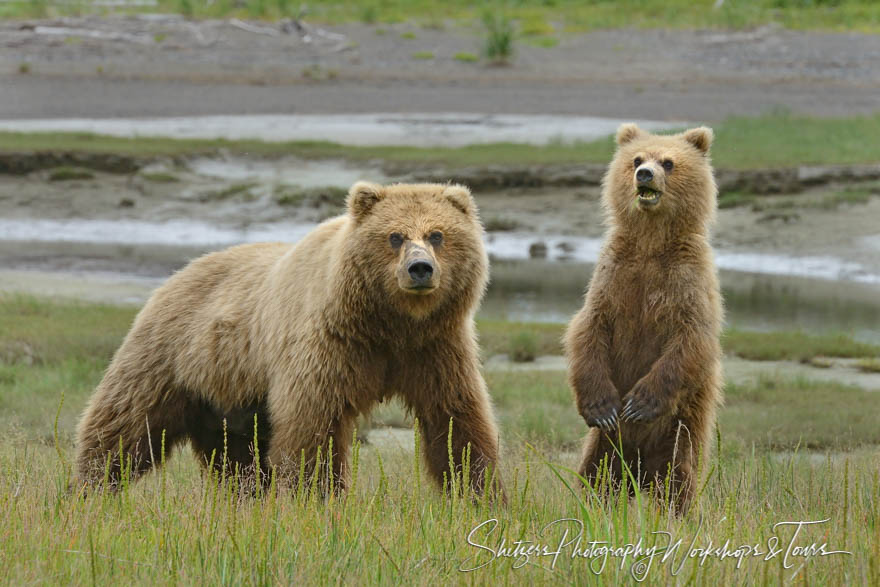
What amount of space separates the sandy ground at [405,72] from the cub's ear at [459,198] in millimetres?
17635

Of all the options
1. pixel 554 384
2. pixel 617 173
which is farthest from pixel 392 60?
pixel 617 173

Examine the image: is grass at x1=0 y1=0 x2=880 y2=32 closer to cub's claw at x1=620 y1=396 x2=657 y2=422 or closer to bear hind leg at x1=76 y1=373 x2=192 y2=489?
bear hind leg at x1=76 y1=373 x2=192 y2=489

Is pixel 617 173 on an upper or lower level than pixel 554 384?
upper

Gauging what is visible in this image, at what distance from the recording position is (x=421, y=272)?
17.7ft

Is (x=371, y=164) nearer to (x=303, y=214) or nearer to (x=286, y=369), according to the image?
(x=303, y=214)

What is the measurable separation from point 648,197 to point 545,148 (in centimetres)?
1526

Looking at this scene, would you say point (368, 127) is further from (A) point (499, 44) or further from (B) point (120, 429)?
(B) point (120, 429)

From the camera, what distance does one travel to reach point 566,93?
25.2m

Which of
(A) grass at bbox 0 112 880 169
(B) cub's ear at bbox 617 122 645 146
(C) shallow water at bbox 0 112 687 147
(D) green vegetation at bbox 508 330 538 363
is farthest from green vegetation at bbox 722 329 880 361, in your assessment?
(C) shallow water at bbox 0 112 687 147

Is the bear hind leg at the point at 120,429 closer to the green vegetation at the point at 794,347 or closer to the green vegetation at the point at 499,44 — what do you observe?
the green vegetation at the point at 794,347

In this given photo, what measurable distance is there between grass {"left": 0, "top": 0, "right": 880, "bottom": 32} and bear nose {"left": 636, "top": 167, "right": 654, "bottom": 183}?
24755 mm

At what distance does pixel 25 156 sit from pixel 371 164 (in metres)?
5.39

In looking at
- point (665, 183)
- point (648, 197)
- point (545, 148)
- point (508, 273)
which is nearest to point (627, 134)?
point (665, 183)

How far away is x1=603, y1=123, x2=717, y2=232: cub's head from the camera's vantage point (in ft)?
18.7
